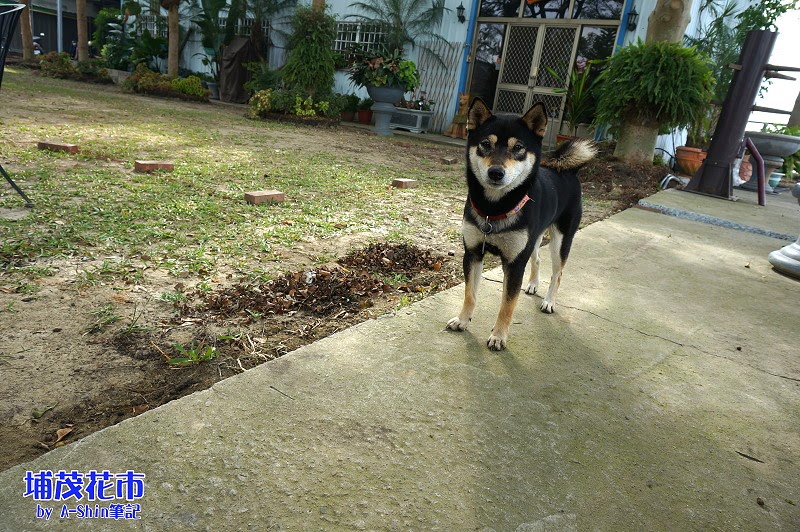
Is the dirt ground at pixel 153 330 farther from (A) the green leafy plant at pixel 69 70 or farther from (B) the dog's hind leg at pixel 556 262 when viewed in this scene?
(A) the green leafy plant at pixel 69 70

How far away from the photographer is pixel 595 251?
13.9 ft

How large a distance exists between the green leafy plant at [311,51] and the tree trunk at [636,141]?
696cm

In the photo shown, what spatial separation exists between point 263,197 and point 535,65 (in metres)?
9.89

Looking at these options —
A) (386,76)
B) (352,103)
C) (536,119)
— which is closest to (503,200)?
(536,119)

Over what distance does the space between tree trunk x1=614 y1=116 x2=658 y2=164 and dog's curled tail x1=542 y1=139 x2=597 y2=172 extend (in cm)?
625

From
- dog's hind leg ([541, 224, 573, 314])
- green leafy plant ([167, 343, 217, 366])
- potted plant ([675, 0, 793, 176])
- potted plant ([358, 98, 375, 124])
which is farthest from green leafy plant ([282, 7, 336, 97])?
green leafy plant ([167, 343, 217, 366])

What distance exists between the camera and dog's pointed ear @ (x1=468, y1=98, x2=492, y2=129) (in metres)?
2.50

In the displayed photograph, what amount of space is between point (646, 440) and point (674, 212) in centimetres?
506

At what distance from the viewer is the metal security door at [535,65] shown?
12.0 m

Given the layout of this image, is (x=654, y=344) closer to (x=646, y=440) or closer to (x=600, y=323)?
(x=600, y=323)

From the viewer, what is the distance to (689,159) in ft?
32.2

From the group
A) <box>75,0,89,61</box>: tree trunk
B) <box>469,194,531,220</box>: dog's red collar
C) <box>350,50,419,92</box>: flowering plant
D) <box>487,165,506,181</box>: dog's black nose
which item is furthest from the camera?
<box>75,0,89,61</box>: tree trunk

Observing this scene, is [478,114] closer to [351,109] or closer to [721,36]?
[721,36]

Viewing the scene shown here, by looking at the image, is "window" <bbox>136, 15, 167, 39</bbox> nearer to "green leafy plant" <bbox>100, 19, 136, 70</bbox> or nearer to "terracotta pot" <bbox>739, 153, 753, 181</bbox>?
"green leafy plant" <bbox>100, 19, 136, 70</bbox>
